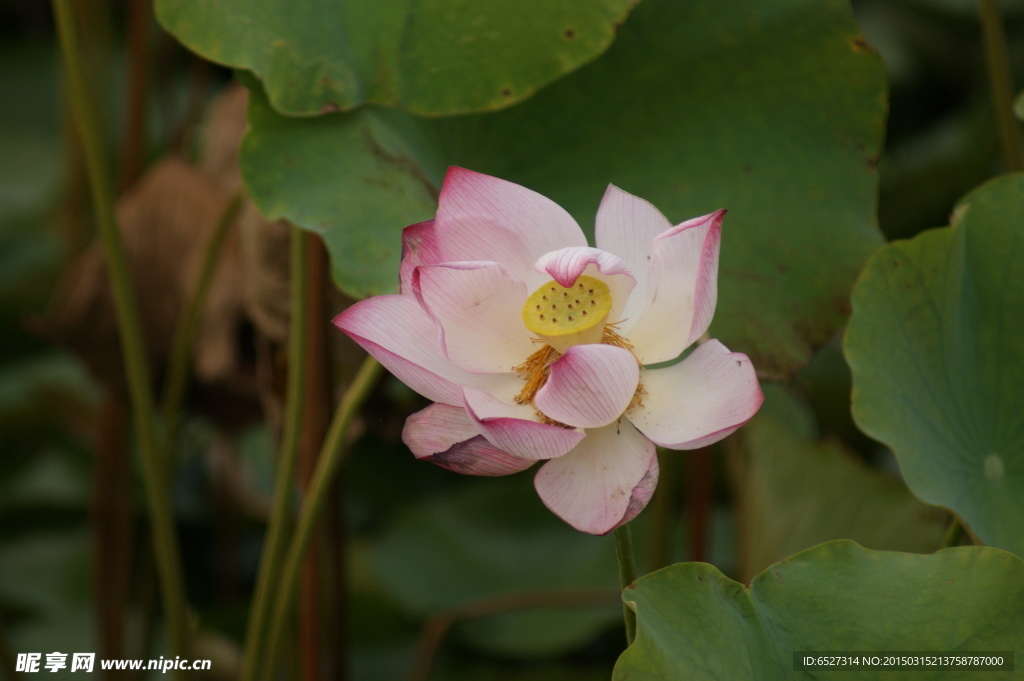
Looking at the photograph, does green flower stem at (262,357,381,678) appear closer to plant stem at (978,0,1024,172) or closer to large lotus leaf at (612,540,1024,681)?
large lotus leaf at (612,540,1024,681)

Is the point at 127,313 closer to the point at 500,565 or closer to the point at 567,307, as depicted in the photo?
the point at 567,307

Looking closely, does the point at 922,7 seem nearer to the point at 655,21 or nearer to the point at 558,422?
the point at 655,21

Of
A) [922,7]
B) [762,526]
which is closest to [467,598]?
[762,526]

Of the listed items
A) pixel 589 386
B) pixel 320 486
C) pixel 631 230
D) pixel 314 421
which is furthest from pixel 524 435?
pixel 314 421

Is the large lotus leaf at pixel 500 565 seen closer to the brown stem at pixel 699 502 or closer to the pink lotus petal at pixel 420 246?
the brown stem at pixel 699 502

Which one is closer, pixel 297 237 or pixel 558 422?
pixel 558 422

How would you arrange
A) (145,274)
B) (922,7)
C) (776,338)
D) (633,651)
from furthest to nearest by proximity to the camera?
(922,7), (145,274), (776,338), (633,651)

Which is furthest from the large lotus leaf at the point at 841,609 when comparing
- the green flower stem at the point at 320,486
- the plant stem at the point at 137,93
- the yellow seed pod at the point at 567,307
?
the plant stem at the point at 137,93
